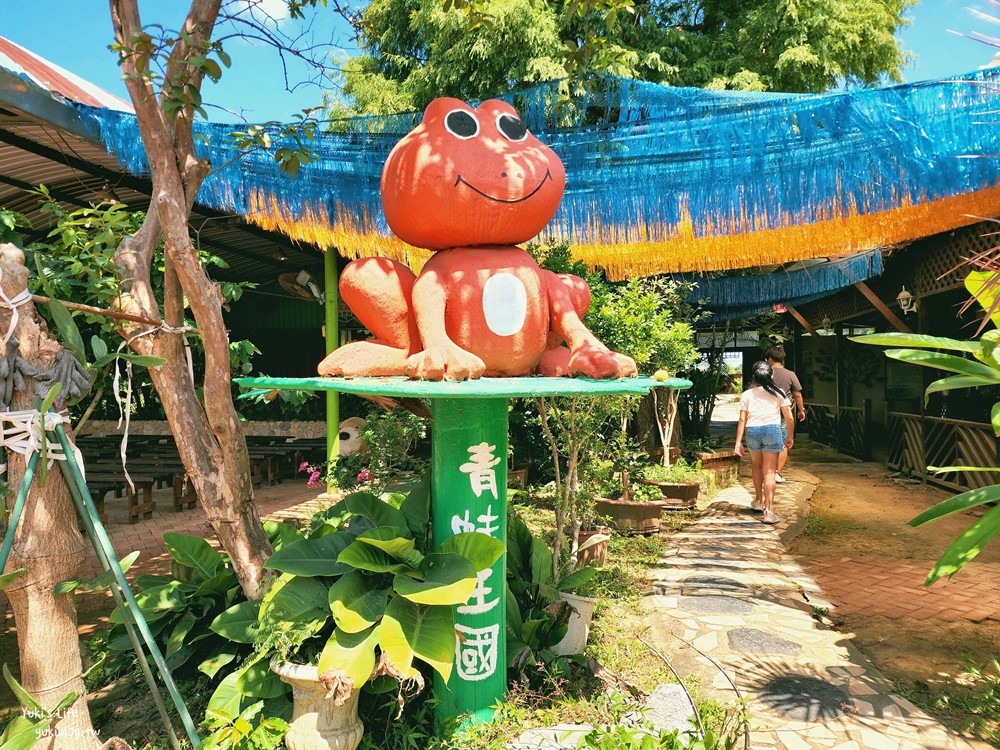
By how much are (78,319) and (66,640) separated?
4.00m

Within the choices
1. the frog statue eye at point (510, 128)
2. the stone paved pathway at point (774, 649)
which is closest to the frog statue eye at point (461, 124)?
the frog statue eye at point (510, 128)

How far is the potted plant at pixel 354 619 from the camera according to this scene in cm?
248

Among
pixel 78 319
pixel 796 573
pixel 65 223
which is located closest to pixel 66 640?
pixel 65 223

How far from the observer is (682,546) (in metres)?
5.86

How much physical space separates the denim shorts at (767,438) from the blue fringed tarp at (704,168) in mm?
1744

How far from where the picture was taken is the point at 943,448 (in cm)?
815

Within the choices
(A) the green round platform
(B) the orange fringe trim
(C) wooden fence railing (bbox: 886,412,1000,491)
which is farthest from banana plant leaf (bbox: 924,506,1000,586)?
(C) wooden fence railing (bbox: 886,412,1000,491)

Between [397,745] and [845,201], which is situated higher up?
[845,201]

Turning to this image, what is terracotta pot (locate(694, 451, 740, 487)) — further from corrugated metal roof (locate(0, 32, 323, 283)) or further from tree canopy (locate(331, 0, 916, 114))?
corrugated metal roof (locate(0, 32, 323, 283))

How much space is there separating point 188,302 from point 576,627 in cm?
256

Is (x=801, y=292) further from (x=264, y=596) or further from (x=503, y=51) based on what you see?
(x=264, y=596)

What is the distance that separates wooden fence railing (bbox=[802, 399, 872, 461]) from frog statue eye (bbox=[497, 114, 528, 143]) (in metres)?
9.89

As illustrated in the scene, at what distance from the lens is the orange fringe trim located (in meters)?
5.17

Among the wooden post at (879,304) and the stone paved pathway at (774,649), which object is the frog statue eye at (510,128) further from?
the wooden post at (879,304)
